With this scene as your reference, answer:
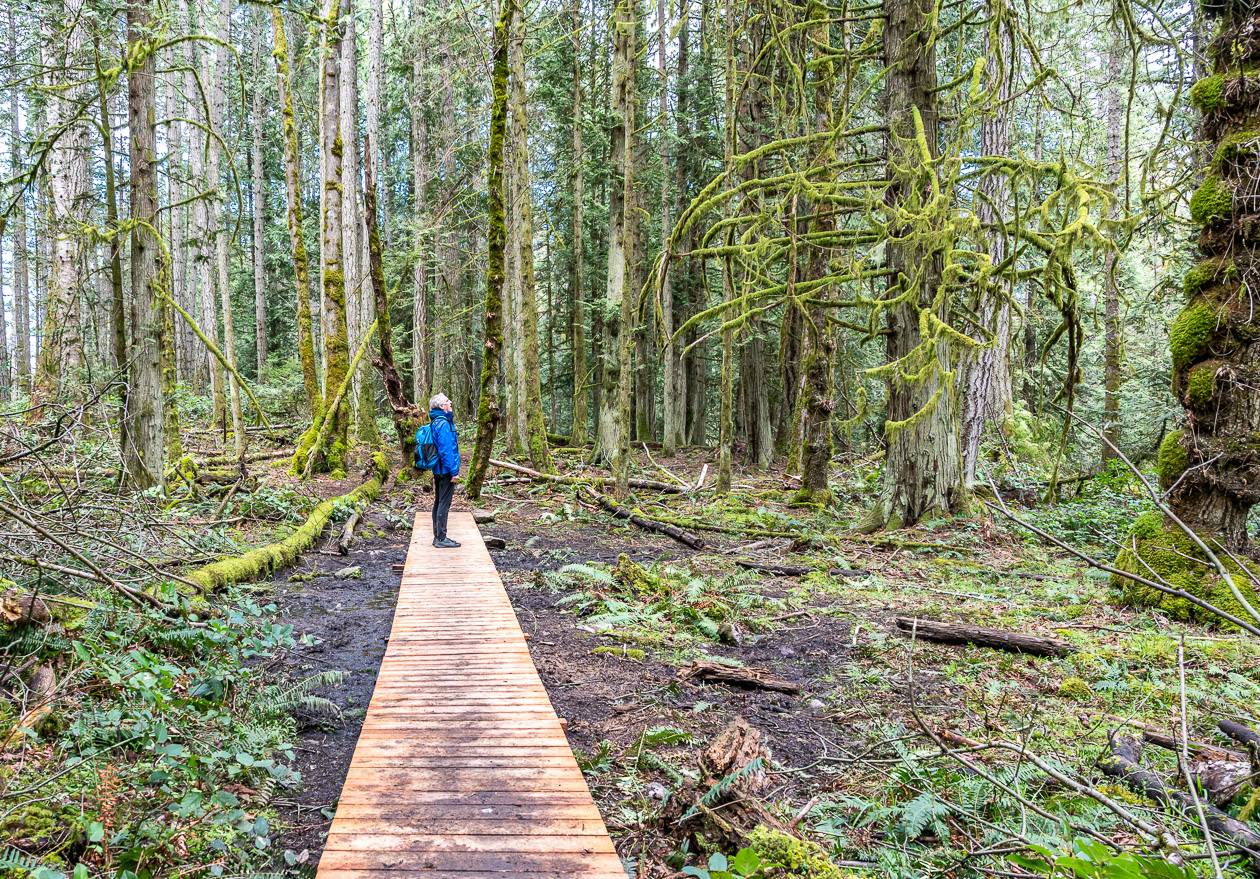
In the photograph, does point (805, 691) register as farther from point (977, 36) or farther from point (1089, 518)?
point (977, 36)

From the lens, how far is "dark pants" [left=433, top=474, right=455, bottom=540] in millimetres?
9969

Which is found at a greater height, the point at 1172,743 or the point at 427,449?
the point at 427,449

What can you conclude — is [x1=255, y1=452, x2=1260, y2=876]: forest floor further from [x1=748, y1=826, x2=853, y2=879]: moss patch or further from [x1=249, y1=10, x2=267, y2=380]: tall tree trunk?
[x1=249, y1=10, x2=267, y2=380]: tall tree trunk

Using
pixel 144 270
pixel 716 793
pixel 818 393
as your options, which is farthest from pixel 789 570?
pixel 144 270

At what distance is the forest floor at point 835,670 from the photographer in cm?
382

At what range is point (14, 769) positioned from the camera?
11.4 ft

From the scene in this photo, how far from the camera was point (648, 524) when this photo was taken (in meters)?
12.9

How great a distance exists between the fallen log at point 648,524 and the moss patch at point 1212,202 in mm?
7316

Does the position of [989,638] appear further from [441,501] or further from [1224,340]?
[441,501]

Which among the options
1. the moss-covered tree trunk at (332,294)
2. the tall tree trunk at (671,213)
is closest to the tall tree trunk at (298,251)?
the moss-covered tree trunk at (332,294)

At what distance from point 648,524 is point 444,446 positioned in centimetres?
450

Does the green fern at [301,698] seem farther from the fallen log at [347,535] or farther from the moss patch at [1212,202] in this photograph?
the moss patch at [1212,202]

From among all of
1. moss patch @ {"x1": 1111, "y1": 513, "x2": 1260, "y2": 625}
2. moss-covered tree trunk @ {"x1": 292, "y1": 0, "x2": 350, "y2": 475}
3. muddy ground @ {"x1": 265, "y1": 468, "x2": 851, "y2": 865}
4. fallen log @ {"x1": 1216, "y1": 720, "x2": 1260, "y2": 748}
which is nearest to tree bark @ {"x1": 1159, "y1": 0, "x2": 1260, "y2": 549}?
moss patch @ {"x1": 1111, "y1": 513, "x2": 1260, "y2": 625}

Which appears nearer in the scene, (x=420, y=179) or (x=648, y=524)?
(x=648, y=524)
